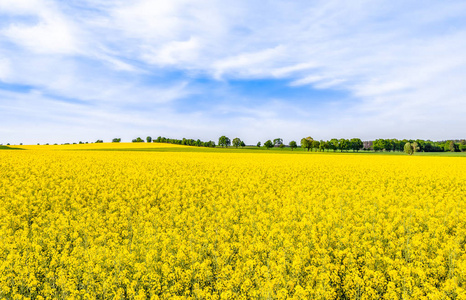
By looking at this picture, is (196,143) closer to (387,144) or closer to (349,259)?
(387,144)

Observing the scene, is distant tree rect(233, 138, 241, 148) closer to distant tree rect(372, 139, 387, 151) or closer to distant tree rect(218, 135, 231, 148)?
distant tree rect(218, 135, 231, 148)

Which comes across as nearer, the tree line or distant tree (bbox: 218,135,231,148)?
the tree line

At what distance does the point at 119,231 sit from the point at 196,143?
132 meters

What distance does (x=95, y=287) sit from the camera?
17.0ft

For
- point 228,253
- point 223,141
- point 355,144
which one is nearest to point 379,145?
point 355,144

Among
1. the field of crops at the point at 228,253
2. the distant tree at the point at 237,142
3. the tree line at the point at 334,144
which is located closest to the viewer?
the field of crops at the point at 228,253

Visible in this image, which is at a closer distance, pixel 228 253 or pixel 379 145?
pixel 228 253

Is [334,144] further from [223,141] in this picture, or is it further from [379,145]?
[223,141]

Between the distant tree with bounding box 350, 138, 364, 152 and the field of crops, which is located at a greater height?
the distant tree with bounding box 350, 138, 364, 152

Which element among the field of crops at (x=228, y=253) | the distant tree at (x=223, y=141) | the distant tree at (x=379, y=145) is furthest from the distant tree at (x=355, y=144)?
the field of crops at (x=228, y=253)

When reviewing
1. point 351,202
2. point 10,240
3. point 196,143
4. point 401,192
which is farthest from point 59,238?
point 196,143

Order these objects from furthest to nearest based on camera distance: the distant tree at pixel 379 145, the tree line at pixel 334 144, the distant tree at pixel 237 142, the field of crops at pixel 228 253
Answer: the distant tree at pixel 237 142 < the distant tree at pixel 379 145 < the tree line at pixel 334 144 < the field of crops at pixel 228 253

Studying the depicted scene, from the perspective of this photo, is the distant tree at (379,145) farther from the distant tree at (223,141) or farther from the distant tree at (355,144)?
the distant tree at (223,141)

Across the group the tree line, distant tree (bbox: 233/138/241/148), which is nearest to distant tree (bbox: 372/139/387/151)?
the tree line
